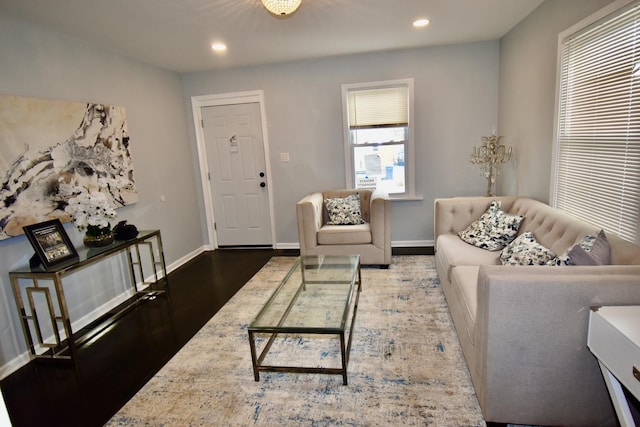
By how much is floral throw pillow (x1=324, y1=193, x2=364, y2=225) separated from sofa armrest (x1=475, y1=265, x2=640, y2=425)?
2463 mm

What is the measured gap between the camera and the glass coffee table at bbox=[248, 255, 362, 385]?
6.71ft

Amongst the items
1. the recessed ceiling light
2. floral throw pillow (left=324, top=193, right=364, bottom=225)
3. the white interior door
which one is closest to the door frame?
the white interior door

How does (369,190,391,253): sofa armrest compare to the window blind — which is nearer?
(369,190,391,253): sofa armrest

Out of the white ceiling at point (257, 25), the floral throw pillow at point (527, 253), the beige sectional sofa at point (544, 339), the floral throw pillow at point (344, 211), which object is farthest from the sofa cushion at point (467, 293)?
the white ceiling at point (257, 25)

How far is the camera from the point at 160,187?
4.13 metres

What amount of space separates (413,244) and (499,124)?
5.78 feet

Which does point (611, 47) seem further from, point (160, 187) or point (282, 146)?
point (160, 187)

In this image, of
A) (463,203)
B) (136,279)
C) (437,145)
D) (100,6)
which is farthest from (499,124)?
(136,279)

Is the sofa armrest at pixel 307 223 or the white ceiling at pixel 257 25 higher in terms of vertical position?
the white ceiling at pixel 257 25

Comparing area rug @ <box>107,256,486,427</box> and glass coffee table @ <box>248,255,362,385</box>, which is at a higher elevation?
glass coffee table @ <box>248,255,362,385</box>

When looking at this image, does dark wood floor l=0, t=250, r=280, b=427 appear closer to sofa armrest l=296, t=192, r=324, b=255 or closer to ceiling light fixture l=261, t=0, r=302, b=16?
sofa armrest l=296, t=192, r=324, b=255

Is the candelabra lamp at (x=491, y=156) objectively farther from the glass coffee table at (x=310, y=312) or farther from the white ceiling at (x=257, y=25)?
the glass coffee table at (x=310, y=312)

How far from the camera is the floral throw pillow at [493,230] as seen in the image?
2898 millimetres

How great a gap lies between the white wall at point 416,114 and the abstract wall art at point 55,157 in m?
1.49
